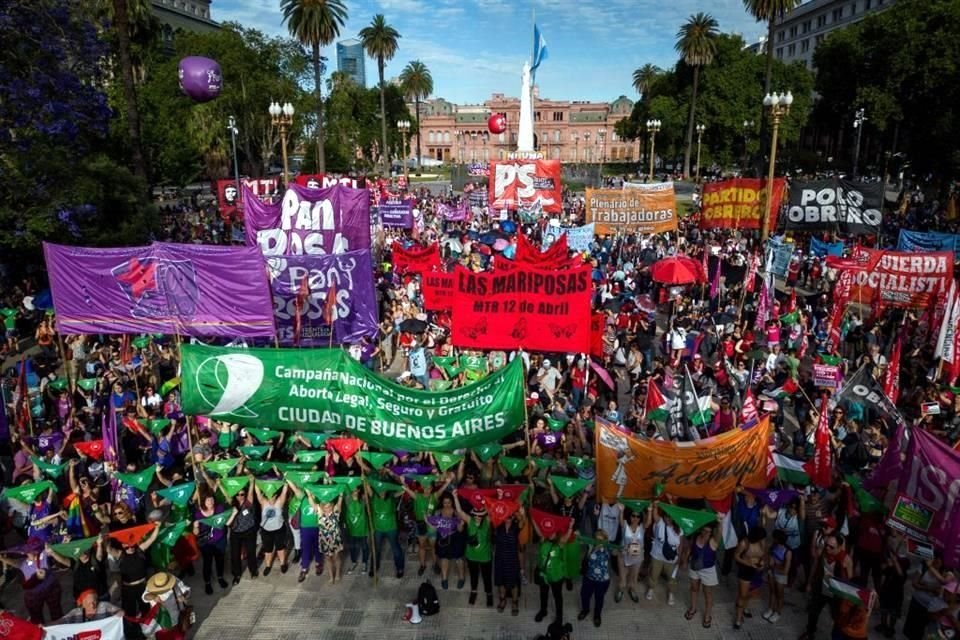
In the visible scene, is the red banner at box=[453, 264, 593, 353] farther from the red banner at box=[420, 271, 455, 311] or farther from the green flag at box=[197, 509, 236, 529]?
the green flag at box=[197, 509, 236, 529]

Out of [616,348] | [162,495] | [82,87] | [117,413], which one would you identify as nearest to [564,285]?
[616,348]

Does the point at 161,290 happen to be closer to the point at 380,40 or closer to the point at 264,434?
the point at 264,434

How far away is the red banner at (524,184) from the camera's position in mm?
23625

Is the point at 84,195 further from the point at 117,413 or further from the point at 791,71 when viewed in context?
the point at 791,71

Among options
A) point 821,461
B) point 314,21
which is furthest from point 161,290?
point 314,21

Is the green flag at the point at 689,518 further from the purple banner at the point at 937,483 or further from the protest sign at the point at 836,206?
the protest sign at the point at 836,206

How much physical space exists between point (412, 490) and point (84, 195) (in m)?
12.7

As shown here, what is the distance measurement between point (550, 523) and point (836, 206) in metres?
14.7

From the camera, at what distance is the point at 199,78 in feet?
80.6

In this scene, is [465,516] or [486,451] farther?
[486,451]

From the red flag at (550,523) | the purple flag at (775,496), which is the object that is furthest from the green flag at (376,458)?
the purple flag at (775,496)

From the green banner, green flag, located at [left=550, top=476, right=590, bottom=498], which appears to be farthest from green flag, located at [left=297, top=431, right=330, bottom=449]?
green flag, located at [left=550, top=476, right=590, bottom=498]

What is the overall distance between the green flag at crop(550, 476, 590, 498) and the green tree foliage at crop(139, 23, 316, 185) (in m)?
40.2

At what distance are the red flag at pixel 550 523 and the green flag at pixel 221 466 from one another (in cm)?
386
